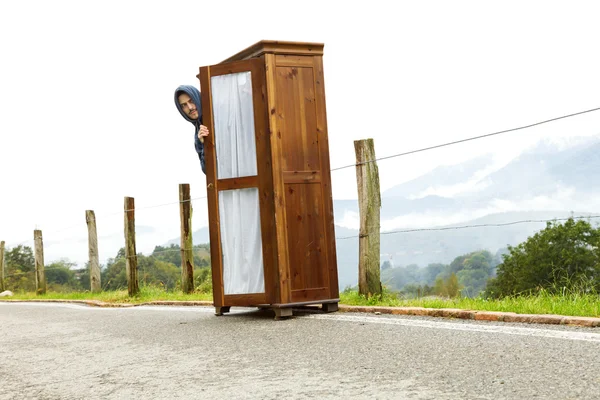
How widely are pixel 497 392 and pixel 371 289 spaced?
4913 millimetres

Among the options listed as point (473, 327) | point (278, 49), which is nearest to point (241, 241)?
point (278, 49)

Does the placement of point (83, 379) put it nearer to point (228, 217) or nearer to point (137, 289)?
point (228, 217)

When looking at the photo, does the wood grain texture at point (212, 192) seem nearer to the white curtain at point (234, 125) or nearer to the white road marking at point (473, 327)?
the white curtain at point (234, 125)

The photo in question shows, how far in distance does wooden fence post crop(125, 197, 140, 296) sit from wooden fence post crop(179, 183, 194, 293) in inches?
48.8

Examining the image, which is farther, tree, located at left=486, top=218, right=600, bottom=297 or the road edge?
tree, located at left=486, top=218, right=600, bottom=297

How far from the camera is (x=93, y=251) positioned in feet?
57.9

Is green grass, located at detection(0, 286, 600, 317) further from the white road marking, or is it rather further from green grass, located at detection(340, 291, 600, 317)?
the white road marking

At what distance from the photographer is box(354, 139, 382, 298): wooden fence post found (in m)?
8.34

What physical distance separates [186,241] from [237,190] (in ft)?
18.6

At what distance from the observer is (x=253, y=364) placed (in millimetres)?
4734

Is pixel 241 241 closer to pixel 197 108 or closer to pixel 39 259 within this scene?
pixel 197 108

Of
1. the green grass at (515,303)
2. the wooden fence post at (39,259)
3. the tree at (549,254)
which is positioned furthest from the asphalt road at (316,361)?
the tree at (549,254)

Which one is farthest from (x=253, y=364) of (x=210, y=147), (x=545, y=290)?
(x=545, y=290)

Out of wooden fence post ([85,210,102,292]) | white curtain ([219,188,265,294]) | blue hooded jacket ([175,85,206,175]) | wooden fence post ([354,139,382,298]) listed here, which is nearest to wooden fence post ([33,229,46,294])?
wooden fence post ([85,210,102,292])
